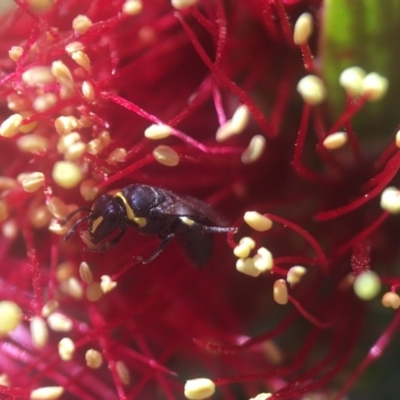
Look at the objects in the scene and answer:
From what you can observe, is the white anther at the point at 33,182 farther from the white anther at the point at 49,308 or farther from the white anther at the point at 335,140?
the white anther at the point at 335,140

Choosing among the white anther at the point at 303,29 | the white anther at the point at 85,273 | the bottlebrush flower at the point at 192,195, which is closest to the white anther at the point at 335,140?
the bottlebrush flower at the point at 192,195

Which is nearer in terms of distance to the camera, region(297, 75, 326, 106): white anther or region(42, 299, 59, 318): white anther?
region(297, 75, 326, 106): white anther

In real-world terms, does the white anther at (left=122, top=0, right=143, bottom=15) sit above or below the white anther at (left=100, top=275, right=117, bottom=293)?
above

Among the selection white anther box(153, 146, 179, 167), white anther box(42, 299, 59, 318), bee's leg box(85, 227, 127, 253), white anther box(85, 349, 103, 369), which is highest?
white anther box(153, 146, 179, 167)

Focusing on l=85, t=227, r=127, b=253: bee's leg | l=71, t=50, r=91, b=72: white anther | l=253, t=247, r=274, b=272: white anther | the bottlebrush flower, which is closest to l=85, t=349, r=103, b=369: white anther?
the bottlebrush flower

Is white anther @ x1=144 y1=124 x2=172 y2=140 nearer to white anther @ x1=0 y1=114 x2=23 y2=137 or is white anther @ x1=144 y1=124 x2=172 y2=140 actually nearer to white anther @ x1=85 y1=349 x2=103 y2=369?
white anther @ x1=0 y1=114 x2=23 y2=137

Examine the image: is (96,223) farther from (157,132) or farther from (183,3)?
(183,3)

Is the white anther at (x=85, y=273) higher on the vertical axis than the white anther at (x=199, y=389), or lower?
higher
